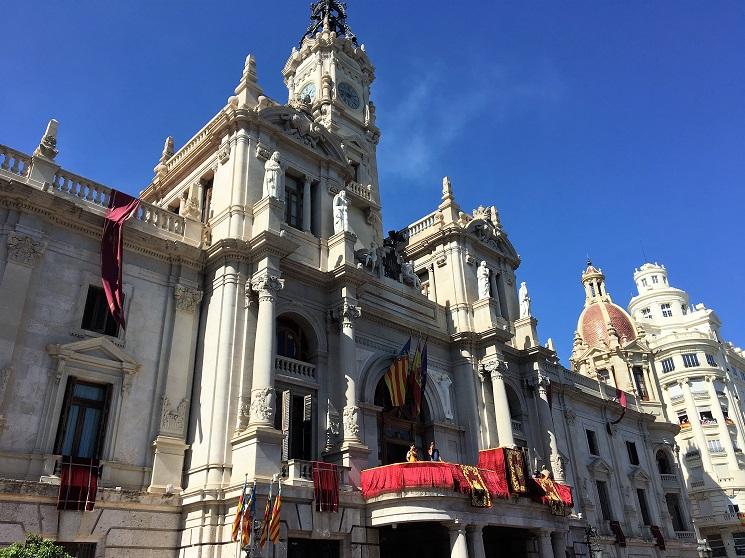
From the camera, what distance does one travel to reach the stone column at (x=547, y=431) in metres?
33.1

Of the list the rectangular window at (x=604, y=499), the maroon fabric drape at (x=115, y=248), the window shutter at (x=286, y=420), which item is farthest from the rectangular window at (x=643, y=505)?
the maroon fabric drape at (x=115, y=248)

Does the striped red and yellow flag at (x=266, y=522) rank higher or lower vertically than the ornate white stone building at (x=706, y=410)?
lower

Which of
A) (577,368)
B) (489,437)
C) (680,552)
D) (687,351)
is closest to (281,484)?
(489,437)

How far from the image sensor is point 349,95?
44500 millimetres

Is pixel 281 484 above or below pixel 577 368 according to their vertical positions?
below

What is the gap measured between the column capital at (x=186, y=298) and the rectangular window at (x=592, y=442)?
29707 mm

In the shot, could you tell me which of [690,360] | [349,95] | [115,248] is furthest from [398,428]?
[690,360]

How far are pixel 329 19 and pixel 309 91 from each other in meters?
10.6

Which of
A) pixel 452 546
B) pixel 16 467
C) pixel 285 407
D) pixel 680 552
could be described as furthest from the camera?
pixel 680 552

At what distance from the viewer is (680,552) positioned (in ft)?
145

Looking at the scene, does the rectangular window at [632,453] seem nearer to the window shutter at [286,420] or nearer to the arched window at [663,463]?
the arched window at [663,463]

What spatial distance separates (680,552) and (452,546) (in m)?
30.9

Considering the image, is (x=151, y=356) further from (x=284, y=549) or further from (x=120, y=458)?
(x=284, y=549)

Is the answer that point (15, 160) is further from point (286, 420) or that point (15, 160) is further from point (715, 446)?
point (715, 446)
